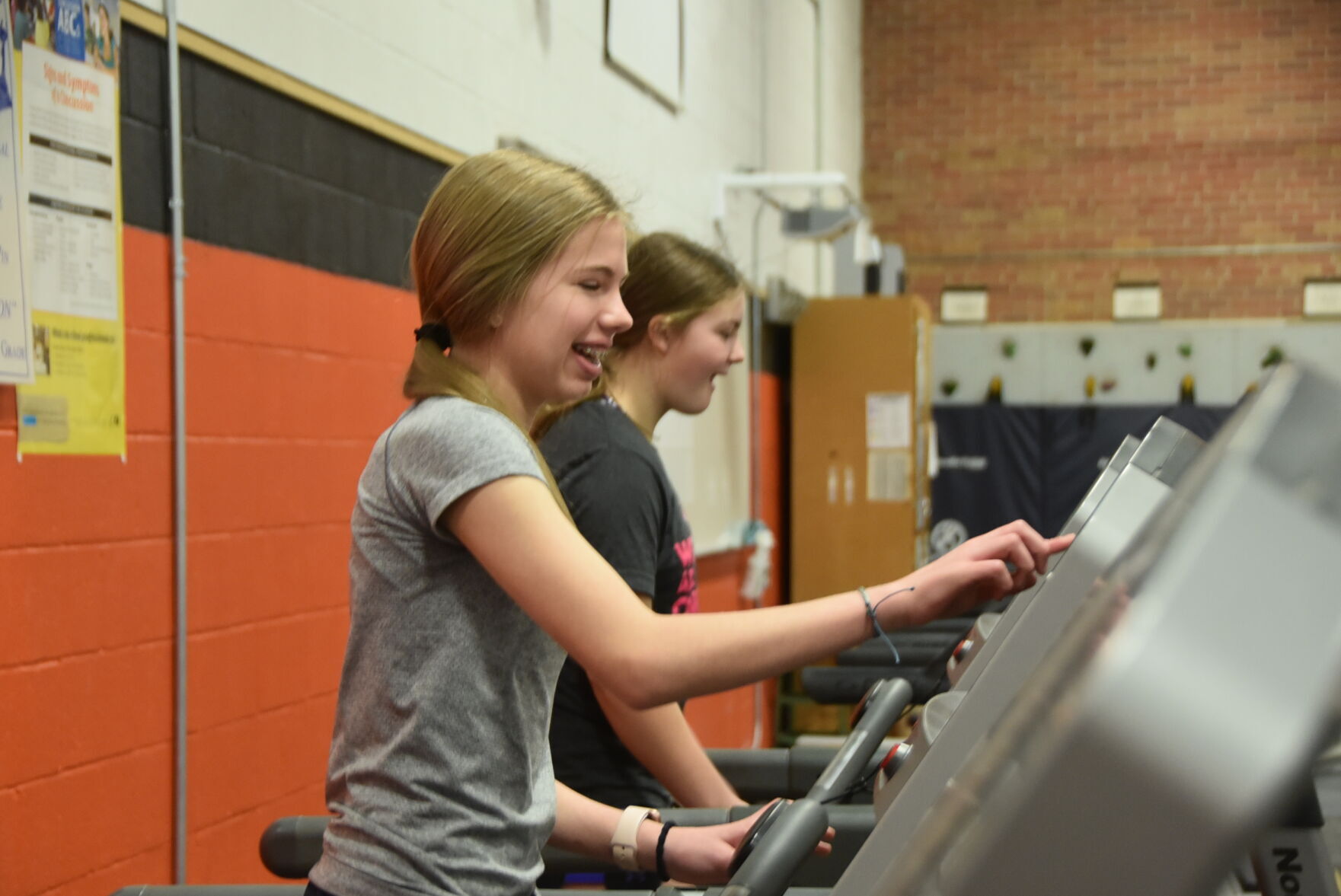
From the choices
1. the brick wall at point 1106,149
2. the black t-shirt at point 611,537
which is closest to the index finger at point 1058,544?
the black t-shirt at point 611,537

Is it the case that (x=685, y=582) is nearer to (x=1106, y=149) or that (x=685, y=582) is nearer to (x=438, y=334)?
(x=438, y=334)

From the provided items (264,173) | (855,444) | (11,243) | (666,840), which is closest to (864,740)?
(666,840)

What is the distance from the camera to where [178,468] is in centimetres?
232

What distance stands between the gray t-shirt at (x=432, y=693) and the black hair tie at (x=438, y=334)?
0.12 metres

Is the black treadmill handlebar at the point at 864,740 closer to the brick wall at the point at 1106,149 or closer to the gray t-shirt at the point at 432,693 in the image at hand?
the gray t-shirt at the point at 432,693

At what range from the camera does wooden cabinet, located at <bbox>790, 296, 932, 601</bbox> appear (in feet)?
22.3

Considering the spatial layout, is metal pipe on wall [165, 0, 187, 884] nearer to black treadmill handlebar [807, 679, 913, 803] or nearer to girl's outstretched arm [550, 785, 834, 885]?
girl's outstretched arm [550, 785, 834, 885]

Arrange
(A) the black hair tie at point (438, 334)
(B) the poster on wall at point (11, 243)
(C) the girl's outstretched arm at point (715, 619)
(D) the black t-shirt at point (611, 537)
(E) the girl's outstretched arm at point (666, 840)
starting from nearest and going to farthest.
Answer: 1. (C) the girl's outstretched arm at point (715, 619)
2. (A) the black hair tie at point (438, 334)
3. (E) the girl's outstretched arm at point (666, 840)
4. (D) the black t-shirt at point (611, 537)
5. (B) the poster on wall at point (11, 243)

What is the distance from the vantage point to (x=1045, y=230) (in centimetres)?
895

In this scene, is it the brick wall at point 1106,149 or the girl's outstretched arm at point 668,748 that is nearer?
the girl's outstretched arm at point 668,748

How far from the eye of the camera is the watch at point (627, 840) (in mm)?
1479

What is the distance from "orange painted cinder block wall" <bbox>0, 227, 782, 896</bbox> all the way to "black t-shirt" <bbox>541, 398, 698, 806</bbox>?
79 cm

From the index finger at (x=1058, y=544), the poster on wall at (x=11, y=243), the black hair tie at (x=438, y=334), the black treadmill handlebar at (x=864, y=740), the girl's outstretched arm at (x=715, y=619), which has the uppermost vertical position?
the poster on wall at (x=11, y=243)

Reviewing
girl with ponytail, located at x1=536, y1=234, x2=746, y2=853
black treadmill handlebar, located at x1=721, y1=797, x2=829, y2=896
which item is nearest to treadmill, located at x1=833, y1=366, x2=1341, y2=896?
black treadmill handlebar, located at x1=721, y1=797, x2=829, y2=896
